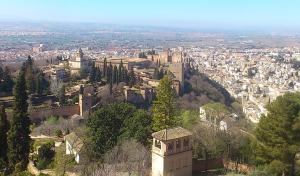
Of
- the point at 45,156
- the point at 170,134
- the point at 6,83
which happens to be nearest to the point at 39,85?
the point at 6,83

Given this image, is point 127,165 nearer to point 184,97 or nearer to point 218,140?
point 218,140

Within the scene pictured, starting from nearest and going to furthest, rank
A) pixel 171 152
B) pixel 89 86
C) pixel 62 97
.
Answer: pixel 171 152 < pixel 62 97 < pixel 89 86

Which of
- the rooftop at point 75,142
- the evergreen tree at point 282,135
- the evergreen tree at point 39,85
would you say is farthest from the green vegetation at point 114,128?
the evergreen tree at point 39,85

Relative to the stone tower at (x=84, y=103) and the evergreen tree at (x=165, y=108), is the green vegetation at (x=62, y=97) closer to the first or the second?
the stone tower at (x=84, y=103)

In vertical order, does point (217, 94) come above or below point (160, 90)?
below

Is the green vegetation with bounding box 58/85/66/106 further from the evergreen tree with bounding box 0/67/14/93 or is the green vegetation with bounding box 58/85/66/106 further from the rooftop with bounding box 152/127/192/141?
the rooftop with bounding box 152/127/192/141

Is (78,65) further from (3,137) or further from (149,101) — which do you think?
(3,137)

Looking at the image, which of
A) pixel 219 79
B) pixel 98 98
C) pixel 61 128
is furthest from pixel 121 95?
pixel 219 79
